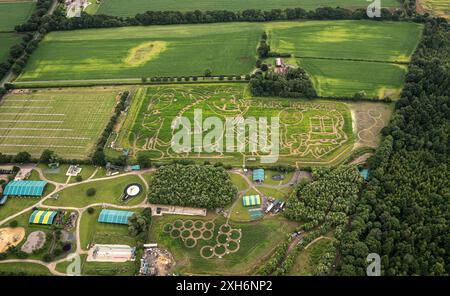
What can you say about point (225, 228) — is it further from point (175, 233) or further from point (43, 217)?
point (43, 217)

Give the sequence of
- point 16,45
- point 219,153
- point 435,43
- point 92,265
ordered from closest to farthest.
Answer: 1. point 92,265
2. point 219,153
3. point 435,43
4. point 16,45

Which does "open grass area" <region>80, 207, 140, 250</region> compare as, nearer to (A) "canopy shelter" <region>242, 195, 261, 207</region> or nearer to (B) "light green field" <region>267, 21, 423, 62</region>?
(A) "canopy shelter" <region>242, 195, 261, 207</region>

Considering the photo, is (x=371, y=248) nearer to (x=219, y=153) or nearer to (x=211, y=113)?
(x=219, y=153)

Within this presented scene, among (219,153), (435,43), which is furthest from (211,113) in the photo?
(435,43)

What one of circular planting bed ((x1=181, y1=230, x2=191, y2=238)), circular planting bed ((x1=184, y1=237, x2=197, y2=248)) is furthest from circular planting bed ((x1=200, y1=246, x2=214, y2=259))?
circular planting bed ((x1=181, y1=230, x2=191, y2=238))

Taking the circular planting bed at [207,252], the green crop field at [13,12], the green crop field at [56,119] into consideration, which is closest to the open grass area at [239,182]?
the circular planting bed at [207,252]

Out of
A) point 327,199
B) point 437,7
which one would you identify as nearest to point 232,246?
point 327,199
